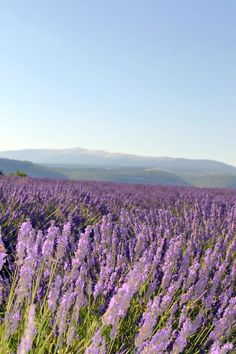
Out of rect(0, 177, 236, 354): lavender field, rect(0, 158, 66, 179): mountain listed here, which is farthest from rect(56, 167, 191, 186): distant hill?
rect(0, 177, 236, 354): lavender field

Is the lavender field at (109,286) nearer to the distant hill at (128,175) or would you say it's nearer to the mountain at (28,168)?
the distant hill at (128,175)

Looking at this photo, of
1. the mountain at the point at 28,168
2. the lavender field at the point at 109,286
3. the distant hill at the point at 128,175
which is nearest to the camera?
the lavender field at the point at 109,286

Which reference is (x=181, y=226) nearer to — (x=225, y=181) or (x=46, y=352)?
(x=46, y=352)

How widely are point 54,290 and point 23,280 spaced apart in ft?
0.45

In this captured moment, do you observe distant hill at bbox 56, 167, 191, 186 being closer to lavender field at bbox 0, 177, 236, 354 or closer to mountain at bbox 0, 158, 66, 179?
mountain at bbox 0, 158, 66, 179

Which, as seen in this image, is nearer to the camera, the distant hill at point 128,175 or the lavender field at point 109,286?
the lavender field at point 109,286

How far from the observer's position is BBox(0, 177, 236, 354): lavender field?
157 centimetres

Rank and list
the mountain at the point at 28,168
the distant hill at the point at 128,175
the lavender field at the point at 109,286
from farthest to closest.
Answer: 1. the mountain at the point at 28,168
2. the distant hill at the point at 128,175
3. the lavender field at the point at 109,286

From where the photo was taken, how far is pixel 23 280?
1.69 m

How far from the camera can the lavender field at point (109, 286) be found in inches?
61.8

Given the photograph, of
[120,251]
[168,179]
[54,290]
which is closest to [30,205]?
[120,251]

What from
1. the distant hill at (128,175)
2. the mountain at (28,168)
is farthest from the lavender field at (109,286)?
the mountain at (28,168)

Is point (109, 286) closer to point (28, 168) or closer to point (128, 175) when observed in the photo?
point (28, 168)

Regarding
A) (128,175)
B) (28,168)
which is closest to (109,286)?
(28,168)
